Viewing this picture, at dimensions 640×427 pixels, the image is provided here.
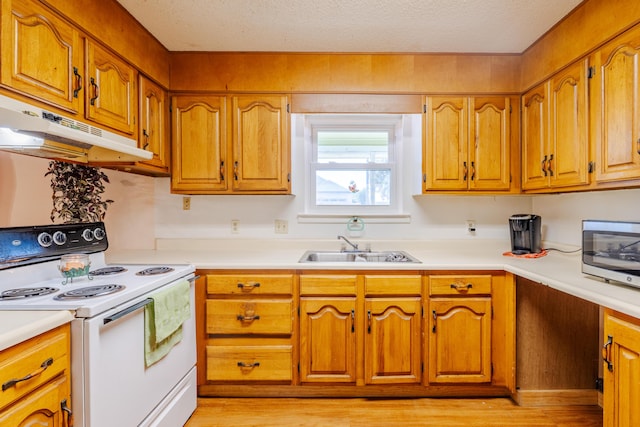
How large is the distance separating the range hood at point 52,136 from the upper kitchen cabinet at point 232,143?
0.40m

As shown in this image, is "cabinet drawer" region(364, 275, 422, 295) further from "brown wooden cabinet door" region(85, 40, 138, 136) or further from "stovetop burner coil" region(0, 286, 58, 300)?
"brown wooden cabinet door" region(85, 40, 138, 136)

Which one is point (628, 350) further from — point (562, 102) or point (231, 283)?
point (231, 283)

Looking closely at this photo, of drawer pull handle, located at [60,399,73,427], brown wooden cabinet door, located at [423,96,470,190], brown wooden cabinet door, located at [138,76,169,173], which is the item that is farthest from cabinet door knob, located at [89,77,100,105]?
brown wooden cabinet door, located at [423,96,470,190]

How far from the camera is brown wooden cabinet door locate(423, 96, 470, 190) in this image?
7.20 feet

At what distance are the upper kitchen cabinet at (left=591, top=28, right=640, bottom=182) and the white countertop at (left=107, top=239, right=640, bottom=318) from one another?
0.54 metres

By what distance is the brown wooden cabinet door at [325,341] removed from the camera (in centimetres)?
189

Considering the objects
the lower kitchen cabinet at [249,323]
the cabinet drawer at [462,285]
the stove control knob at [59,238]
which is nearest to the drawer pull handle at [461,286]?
the cabinet drawer at [462,285]

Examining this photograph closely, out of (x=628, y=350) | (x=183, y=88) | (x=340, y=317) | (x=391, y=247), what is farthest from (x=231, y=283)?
(x=628, y=350)

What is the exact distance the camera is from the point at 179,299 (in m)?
1.60

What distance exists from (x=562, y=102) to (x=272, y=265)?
1.94 metres

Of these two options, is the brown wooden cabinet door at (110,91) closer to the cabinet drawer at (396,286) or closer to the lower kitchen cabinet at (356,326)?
the lower kitchen cabinet at (356,326)

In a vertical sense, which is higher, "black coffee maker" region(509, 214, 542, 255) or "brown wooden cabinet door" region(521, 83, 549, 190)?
"brown wooden cabinet door" region(521, 83, 549, 190)

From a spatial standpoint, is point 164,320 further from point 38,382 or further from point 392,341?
point 392,341

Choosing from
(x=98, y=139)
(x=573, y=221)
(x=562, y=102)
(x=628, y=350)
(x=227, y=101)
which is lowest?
(x=628, y=350)
